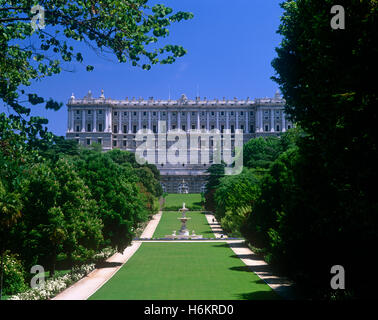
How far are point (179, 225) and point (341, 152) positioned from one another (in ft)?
127

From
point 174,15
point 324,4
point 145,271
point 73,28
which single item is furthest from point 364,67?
point 145,271

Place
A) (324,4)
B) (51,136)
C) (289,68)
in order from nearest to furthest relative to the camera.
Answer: (51,136) < (324,4) < (289,68)

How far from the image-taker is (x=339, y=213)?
10836 mm

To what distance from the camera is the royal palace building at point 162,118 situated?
4417 inches

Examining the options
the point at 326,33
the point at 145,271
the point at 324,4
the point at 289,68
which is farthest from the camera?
the point at 145,271

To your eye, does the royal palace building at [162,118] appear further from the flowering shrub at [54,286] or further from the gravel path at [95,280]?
the flowering shrub at [54,286]

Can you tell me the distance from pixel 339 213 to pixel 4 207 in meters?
10.3

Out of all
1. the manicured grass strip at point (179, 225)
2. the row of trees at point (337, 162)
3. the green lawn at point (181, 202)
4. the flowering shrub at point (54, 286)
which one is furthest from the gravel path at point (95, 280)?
the green lawn at point (181, 202)

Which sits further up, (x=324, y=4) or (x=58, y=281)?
(x=324, y=4)

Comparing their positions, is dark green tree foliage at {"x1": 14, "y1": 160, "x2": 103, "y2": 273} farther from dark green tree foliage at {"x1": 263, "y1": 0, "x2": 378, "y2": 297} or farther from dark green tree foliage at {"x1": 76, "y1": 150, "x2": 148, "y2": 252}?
dark green tree foliage at {"x1": 263, "y1": 0, "x2": 378, "y2": 297}

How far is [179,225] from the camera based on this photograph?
4759 cm

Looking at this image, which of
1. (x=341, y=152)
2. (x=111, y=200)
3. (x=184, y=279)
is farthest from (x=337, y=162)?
(x=111, y=200)
